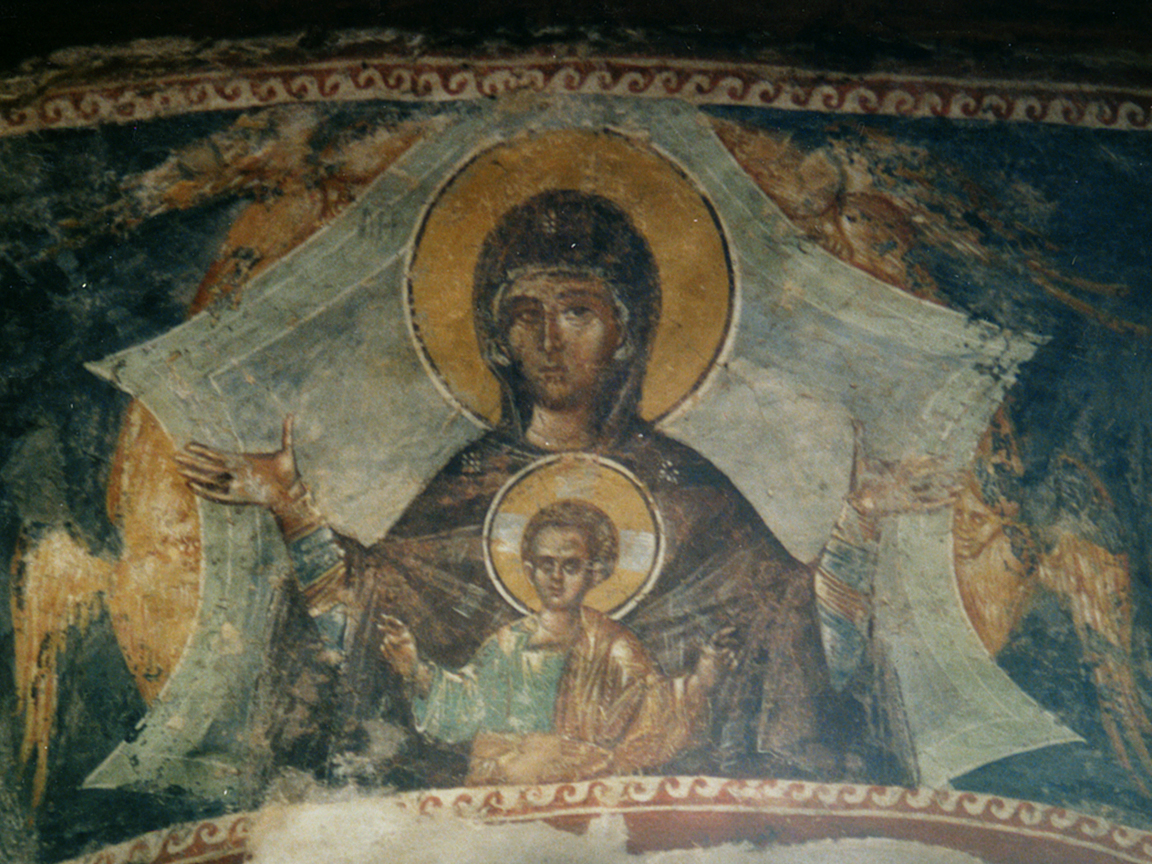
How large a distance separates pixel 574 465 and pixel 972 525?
1.47 meters

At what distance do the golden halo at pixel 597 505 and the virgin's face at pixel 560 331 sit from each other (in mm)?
283

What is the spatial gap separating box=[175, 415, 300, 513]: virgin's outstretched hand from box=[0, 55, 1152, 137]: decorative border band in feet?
3.86

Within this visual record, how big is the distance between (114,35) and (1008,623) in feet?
12.3

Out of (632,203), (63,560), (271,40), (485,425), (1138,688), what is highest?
(271,40)

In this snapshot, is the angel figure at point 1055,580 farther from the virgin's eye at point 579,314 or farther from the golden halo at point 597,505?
the virgin's eye at point 579,314

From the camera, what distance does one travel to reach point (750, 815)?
17.3 feet

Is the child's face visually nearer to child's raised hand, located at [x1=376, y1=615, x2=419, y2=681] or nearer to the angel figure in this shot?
child's raised hand, located at [x1=376, y1=615, x2=419, y2=681]

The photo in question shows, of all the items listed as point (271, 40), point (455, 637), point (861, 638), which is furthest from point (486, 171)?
point (861, 638)

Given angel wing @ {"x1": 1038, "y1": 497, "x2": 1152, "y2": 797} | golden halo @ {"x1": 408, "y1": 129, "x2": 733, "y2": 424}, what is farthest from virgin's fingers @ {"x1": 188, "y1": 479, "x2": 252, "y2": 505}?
angel wing @ {"x1": 1038, "y1": 497, "x2": 1152, "y2": 797}

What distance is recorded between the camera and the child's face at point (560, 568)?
542 centimetres

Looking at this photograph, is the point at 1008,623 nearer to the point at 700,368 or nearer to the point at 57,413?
the point at 700,368

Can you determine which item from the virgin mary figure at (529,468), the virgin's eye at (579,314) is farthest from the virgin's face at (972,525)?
the virgin's eye at (579,314)

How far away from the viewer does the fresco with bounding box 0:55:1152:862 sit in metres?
5.05

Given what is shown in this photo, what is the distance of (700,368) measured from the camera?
5.30m
